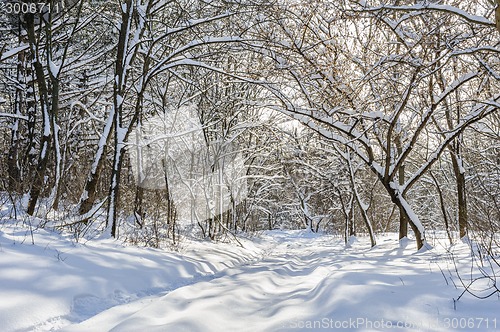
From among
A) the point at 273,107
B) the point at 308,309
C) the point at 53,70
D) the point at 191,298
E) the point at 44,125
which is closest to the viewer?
the point at 308,309

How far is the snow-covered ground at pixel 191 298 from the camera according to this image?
8.74ft

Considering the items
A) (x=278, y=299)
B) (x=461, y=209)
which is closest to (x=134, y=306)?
(x=278, y=299)

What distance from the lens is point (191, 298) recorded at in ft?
12.2

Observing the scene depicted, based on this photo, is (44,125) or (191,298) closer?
(191,298)

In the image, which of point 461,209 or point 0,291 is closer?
point 0,291

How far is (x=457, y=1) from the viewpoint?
5828 millimetres

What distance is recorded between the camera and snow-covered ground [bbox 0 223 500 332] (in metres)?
2.66

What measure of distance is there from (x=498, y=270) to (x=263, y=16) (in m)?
6.16

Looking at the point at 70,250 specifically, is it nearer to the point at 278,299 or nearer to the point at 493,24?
the point at 278,299
